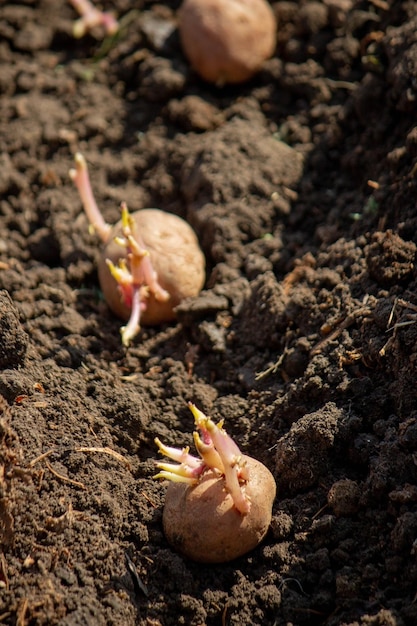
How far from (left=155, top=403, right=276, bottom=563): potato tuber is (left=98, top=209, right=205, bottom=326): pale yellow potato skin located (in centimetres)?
85

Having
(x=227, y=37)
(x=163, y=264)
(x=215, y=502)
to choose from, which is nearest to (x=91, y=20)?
(x=227, y=37)

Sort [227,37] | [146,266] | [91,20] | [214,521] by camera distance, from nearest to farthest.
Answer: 1. [214,521]
2. [146,266]
3. [227,37]
4. [91,20]

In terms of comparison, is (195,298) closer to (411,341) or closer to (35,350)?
(35,350)

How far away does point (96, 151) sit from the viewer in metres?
3.66

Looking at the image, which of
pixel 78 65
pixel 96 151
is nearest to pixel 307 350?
pixel 96 151

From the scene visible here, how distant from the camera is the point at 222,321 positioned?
9.54 ft

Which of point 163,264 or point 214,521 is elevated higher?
point 163,264

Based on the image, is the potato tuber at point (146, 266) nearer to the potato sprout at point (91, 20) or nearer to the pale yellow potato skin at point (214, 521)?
the pale yellow potato skin at point (214, 521)

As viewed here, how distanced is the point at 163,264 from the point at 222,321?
0.34m

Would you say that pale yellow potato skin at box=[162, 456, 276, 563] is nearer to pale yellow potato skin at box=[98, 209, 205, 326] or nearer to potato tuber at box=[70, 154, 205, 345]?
potato tuber at box=[70, 154, 205, 345]

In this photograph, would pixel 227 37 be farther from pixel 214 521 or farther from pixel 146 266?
pixel 214 521

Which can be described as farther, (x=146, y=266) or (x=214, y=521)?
(x=146, y=266)

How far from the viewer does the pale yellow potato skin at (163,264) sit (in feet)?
9.59

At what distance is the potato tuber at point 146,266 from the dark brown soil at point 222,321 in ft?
0.35
